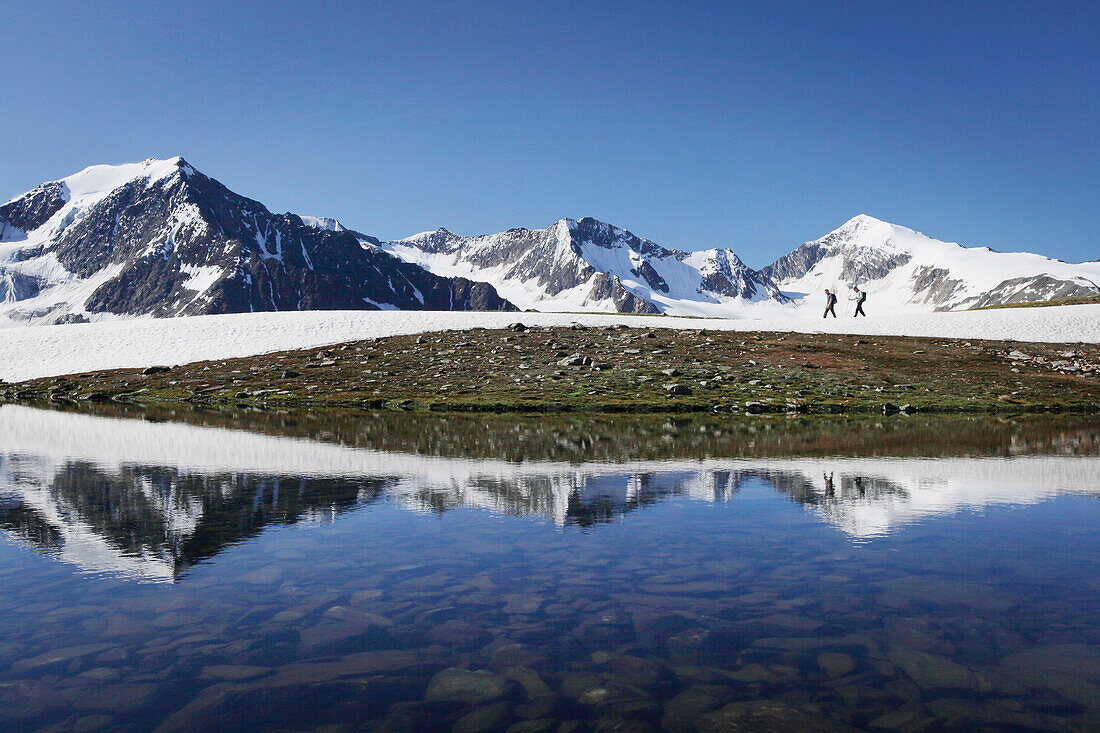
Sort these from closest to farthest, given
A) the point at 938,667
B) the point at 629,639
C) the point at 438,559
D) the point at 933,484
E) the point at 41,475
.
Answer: the point at 938,667, the point at 629,639, the point at 438,559, the point at 933,484, the point at 41,475

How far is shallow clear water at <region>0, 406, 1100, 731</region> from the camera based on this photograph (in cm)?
739

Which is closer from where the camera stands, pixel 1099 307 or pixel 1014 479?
pixel 1014 479

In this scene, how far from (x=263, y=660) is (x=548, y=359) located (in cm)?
4981

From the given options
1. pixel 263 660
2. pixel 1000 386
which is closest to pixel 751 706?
pixel 263 660

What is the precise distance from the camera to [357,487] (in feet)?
60.4

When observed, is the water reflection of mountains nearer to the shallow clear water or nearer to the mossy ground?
the shallow clear water

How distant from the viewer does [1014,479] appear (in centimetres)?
1983

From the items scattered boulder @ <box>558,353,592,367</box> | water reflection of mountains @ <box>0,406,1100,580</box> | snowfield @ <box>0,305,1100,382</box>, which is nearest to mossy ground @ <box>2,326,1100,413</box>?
scattered boulder @ <box>558,353,592,367</box>

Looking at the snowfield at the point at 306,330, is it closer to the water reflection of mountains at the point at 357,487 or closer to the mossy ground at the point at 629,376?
the mossy ground at the point at 629,376

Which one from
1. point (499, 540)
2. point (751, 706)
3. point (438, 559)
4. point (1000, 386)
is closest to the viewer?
point (751, 706)

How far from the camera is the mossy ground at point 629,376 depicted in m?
45.4

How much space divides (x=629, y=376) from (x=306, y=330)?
1438 inches

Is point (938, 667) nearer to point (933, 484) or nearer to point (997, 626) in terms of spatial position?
point (997, 626)

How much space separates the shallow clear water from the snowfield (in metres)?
53.5
